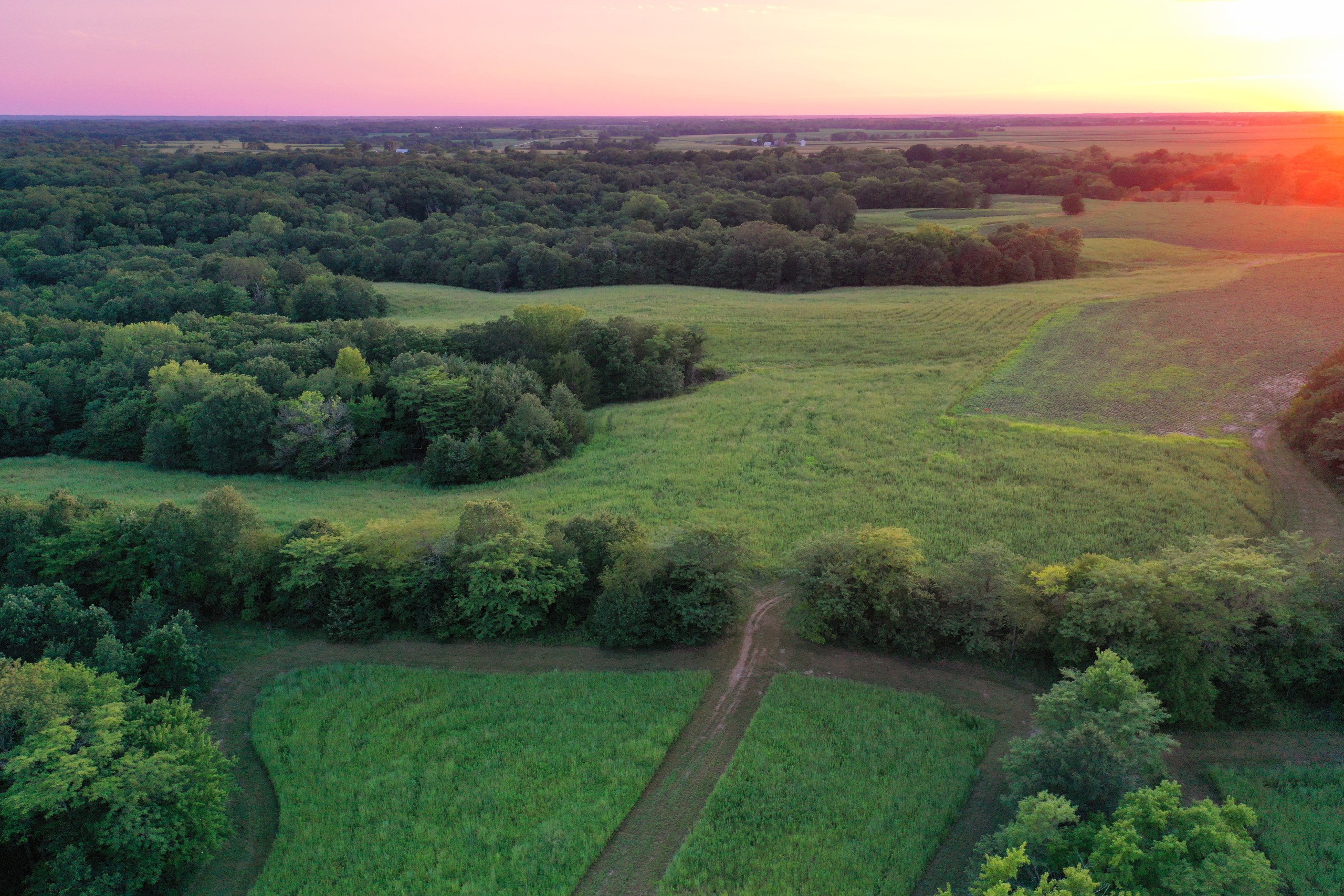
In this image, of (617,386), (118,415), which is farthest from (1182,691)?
(118,415)

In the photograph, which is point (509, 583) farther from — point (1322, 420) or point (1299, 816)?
point (1322, 420)

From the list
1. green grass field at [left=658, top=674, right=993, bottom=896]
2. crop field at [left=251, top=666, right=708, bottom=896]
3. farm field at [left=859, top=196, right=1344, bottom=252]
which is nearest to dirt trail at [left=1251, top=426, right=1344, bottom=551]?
green grass field at [left=658, top=674, right=993, bottom=896]

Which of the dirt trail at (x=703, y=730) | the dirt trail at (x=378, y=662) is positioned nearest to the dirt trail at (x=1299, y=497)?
the dirt trail at (x=703, y=730)

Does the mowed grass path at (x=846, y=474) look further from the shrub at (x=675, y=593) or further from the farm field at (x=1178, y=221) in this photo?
the farm field at (x=1178, y=221)

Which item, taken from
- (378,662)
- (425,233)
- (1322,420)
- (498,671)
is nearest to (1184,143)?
(425,233)

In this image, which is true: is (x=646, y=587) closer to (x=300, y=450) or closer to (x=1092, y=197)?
(x=300, y=450)

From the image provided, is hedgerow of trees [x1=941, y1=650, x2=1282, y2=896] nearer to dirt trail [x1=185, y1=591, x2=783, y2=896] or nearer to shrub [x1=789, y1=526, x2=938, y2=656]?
shrub [x1=789, y1=526, x2=938, y2=656]
